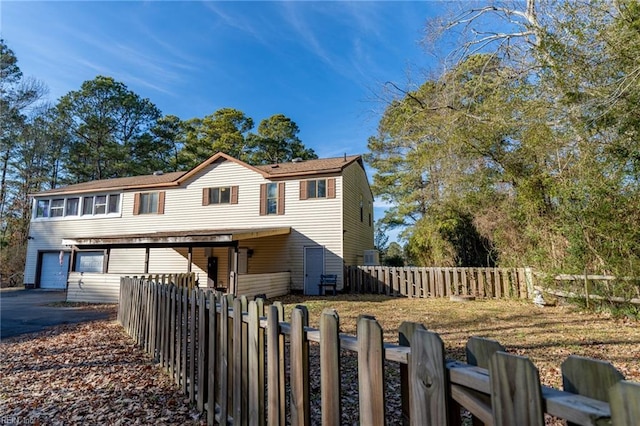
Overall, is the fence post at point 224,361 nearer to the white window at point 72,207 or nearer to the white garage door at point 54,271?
the white garage door at point 54,271

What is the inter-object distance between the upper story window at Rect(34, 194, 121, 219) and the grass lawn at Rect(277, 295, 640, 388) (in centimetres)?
1513

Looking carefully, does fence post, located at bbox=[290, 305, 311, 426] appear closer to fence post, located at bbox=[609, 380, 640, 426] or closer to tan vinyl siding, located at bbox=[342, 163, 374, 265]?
fence post, located at bbox=[609, 380, 640, 426]

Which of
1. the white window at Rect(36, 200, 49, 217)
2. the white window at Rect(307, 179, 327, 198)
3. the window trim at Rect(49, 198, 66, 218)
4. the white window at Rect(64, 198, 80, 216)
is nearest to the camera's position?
the white window at Rect(307, 179, 327, 198)

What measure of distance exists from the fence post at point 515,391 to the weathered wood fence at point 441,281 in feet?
38.1

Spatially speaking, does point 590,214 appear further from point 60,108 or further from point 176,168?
point 60,108

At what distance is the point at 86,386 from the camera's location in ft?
12.9

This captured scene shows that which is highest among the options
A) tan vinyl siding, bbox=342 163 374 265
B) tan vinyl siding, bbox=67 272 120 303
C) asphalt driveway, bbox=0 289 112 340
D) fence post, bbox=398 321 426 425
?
tan vinyl siding, bbox=342 163 374 265

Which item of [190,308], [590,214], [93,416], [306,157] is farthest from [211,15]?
[306,157]

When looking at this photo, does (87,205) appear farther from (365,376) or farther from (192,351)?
(365,376)

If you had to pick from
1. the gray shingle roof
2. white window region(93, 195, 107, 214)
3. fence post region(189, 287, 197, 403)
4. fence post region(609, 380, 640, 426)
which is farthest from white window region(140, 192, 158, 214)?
fence post region(609, 380, 640, 426)

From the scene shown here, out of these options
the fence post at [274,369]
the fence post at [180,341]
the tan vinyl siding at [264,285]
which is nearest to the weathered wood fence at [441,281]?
the tan vinyl siding at [264,285]

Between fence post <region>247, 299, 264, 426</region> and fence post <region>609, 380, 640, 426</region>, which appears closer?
fence post <region>609, 380, 640, 426</region>

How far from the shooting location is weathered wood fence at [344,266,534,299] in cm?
1164

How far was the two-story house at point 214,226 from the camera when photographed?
544 inches
